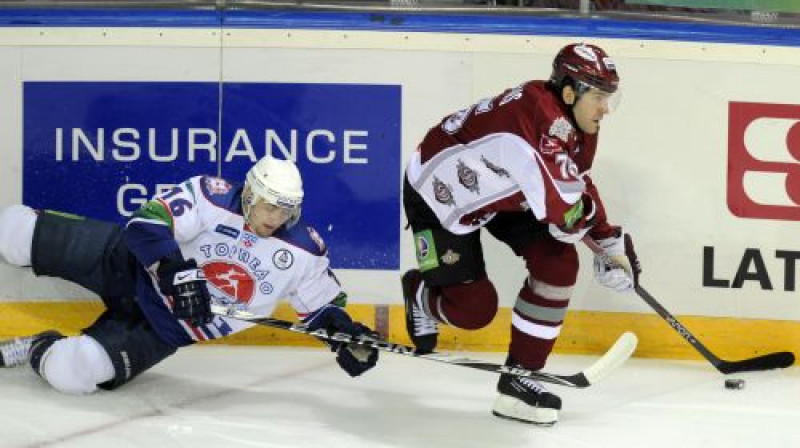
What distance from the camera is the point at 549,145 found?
143 inches

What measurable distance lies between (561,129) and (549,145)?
0.06 metres

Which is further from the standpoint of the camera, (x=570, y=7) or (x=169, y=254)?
(x=570, y=7)

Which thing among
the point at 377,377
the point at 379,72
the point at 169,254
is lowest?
the point at 377,377

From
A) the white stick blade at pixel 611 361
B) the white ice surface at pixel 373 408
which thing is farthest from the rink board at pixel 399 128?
the white stick blade at pixel 611 361

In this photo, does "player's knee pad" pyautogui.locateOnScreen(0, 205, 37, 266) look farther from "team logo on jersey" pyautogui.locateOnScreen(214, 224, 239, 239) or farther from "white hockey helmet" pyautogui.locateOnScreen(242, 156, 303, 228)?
"white hockey helmet" pyautogui.locateOnScreen(242, 156, 303, 228)

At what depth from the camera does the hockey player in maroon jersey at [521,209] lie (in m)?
3.66

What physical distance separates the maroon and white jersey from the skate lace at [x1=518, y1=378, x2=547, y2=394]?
426 mm

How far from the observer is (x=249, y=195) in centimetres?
384

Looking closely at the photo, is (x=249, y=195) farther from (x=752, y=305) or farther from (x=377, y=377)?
(x=752, y=305)

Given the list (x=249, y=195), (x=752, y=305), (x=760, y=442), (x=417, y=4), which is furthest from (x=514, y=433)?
(x=417, y=4)

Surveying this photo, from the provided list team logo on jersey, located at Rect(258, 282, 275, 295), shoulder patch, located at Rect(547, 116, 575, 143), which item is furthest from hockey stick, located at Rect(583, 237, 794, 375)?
team logo on jersey, located at Rect(258, 282, 275, 295)

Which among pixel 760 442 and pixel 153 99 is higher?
pixel 153 99

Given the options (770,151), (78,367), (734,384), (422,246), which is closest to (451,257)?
(422,246)

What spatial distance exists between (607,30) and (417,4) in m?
0.57
